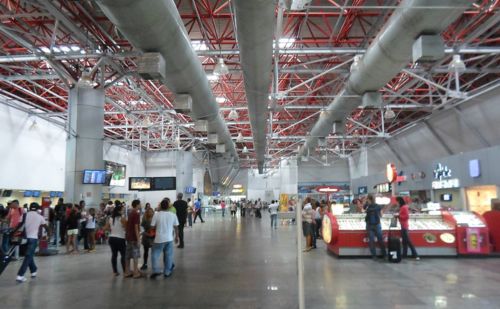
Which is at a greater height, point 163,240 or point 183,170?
point 183,170

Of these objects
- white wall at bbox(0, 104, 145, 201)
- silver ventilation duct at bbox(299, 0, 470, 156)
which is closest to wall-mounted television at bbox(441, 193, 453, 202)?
silver ventilation duct at bbox(299, 0, 470, 156)

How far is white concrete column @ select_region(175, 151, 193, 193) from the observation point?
29.3 meters

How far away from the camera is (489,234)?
32.2ft

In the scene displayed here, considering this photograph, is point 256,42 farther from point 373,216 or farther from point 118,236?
point 373,216

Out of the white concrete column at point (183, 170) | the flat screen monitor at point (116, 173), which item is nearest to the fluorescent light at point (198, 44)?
the white concrete column at point (183, 170)

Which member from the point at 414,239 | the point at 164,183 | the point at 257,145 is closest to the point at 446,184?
the point at 414,239

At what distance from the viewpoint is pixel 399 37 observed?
7.00 metres

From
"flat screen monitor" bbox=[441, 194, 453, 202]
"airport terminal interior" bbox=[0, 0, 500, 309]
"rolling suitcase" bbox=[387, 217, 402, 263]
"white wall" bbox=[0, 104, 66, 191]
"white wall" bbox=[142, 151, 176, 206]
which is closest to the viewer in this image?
"airport terminal interior" bbox=[0, 0, 500, 309]

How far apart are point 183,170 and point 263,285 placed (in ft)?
77.8

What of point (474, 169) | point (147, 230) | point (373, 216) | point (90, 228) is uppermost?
point (474, 169)

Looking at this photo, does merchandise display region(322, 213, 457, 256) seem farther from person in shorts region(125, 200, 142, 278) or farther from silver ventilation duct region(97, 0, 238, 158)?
silver ventilation duct region(97, 0, 238, 158)

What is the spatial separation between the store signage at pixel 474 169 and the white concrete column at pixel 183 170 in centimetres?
2008

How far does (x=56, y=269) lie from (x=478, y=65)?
1662cm

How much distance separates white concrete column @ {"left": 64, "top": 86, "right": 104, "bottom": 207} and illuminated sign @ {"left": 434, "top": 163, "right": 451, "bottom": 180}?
15426mm
